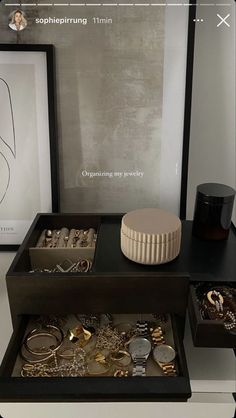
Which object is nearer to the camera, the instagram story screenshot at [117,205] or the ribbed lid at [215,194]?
the instagram story screenshot at [117,205]

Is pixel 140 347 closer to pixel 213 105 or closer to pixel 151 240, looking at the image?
pixel 151 240

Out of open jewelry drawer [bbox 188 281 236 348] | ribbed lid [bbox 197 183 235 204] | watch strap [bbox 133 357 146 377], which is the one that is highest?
ribbed lid [bbox 197 183 235 204]

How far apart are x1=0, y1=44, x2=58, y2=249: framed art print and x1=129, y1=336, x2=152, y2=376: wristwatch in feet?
1.01

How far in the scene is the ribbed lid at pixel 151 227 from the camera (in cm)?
56

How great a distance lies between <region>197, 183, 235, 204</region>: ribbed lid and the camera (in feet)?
2.03

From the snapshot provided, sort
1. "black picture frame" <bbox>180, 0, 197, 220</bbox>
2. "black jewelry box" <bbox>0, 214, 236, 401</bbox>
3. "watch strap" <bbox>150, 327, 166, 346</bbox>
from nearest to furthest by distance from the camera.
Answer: "black jewelry box" <bbox>0, 214, 236, 401</bbox>, "watch strap" <bbox>150, 327, 166, 346</bbox>, "black picture frame" <bbox>180, 0, 197, 220</bbox>

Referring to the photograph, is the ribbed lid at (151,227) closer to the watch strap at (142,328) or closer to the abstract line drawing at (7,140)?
the watch strap at (142,328)

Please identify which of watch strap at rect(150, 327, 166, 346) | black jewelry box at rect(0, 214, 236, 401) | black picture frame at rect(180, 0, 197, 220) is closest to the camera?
black jewelry box at rect(0, 214, 236, 401)

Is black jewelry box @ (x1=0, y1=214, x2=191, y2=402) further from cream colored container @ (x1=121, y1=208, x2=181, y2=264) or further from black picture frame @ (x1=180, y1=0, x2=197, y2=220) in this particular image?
black picture frame @ (x1=180, y1=0, x2=197, y2=220)

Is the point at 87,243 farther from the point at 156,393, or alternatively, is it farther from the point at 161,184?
the point at 156,393

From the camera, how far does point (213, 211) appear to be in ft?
2.06

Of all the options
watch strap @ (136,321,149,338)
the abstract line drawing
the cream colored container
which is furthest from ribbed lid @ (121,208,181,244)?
the abstract line drawing

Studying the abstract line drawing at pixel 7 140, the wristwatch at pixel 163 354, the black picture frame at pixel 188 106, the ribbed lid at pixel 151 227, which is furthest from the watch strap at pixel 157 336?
the abstract line drawing at pixel 7 140

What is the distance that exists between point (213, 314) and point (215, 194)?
0.62 ft
